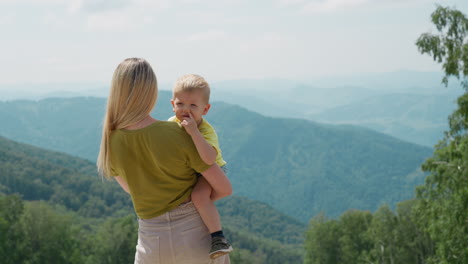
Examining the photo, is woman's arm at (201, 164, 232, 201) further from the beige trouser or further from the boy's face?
the boy's face

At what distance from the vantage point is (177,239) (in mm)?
2955

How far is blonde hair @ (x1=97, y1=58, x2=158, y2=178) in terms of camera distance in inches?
111

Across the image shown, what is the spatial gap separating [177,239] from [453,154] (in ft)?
32.5

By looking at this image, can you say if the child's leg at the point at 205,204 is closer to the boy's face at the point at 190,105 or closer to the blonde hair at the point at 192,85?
the boy's face at the point at 190,105

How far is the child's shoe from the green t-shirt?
1.04ft

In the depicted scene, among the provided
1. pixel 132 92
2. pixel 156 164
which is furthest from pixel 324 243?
pixel 132 92

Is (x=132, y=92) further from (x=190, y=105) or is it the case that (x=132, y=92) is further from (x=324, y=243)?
(x=324, y=243)

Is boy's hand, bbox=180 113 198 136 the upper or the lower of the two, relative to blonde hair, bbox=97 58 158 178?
lower

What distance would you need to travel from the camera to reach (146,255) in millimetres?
3012

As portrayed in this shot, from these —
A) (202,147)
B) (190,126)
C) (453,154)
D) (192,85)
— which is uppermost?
(192,85)

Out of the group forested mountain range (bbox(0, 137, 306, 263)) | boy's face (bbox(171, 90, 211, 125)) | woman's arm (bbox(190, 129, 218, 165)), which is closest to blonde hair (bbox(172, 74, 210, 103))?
boy's face (bbox(171, 90, 211, 125))

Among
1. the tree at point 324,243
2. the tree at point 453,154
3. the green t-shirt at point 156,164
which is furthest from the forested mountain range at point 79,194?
the green t-shirt at point 156,164

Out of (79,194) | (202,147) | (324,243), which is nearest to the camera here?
(202,147)

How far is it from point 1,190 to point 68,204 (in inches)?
416
